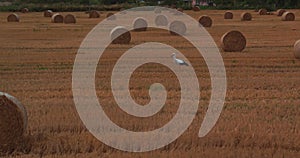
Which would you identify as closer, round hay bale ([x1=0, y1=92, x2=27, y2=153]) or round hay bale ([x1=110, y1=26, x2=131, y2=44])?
round hay bale ([x1=0, y1=92, x2=27, y2=153])

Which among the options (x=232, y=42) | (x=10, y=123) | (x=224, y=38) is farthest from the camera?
(x=232, y=42)

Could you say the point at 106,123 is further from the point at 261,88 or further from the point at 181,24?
the point at 181,24

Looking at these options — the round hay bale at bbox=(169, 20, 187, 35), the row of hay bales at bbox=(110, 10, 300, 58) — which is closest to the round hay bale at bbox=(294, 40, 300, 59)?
the row of hay bales at bbox=(110, 10, 300, 58)

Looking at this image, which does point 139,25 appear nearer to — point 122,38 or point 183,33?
point 183,33

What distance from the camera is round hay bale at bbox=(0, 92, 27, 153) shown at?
25.3 feet

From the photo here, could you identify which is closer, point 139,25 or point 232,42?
point 232,42

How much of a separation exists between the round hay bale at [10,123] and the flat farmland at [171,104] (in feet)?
0.54

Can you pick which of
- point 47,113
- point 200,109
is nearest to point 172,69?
point 200,109

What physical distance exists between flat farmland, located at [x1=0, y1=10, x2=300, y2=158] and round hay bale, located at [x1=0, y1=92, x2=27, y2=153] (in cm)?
17

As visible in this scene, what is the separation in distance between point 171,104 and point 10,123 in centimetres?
377

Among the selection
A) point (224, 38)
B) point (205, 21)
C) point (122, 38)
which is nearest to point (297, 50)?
point (224, 38)

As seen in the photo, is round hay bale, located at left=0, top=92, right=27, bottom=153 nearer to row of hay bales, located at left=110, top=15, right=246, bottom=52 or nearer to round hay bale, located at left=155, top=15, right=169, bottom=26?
row of hay bales, located at left=110, top=15, right=246, bottom=52

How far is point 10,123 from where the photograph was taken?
7.73 metres

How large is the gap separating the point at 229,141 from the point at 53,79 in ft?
22.1
